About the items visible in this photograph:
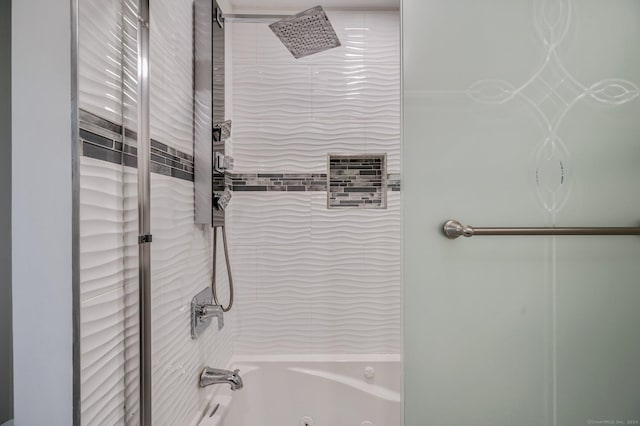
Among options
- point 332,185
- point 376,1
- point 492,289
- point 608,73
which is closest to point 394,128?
point 332,185

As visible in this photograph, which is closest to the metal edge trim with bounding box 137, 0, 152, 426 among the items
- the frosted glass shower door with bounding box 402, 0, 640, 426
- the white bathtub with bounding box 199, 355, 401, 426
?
the frosted glass shower door with bounding box 402, 0, 640, 426

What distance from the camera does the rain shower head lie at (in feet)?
4.50

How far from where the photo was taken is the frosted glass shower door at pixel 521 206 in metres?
0.97

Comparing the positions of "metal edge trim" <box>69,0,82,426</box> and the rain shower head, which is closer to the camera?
"metal edge trim" <box>69,0,82,426</box>

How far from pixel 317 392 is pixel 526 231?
57.1 inches

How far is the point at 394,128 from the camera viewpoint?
203cm

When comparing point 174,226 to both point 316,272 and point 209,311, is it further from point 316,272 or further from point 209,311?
point 316,272

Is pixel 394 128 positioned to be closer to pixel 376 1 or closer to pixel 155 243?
pixel 376 1

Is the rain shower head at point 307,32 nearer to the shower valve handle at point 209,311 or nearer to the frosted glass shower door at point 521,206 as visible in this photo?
the frosted glass shower door at point 521,206

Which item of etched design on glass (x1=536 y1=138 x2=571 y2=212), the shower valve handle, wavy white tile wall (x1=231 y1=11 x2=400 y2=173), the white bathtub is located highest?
wavy white tile wall (x1=231 y1=11 x2=400 y2=173)

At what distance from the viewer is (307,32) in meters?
1.48

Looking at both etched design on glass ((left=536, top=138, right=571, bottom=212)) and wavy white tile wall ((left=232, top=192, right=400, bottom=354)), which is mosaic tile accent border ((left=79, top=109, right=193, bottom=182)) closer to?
wavy white tile wall ((left=232, top=192, right=400, bottom=354))

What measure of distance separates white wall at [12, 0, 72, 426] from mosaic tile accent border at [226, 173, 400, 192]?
1395mm

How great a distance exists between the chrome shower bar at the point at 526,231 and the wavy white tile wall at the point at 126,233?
33.0 inches
